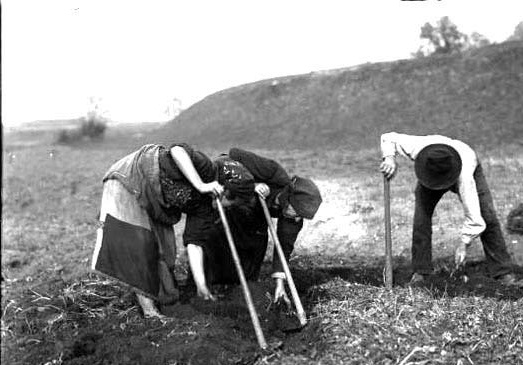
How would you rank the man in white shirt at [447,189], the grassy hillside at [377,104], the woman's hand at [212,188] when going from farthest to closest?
the grassy hillside at [377,104] → the man in white shirt at [447,189] → the woman's hand at [212,188]

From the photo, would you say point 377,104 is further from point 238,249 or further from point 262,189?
point 262,189

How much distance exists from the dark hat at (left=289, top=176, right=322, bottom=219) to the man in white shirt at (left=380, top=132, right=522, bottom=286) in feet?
1.97

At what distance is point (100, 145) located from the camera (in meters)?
5.80

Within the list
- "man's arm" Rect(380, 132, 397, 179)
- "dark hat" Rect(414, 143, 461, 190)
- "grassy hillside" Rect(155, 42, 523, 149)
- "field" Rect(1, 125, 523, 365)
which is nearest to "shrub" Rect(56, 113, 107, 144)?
"field" Rect(1, 125, 523, 365)

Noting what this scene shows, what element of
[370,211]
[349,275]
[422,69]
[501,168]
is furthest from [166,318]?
[422,69]

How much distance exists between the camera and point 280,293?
4.60 metres

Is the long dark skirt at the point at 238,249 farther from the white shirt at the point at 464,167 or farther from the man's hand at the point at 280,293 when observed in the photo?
the white shirt at the point at 464,167

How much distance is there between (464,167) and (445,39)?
2443 centimetres

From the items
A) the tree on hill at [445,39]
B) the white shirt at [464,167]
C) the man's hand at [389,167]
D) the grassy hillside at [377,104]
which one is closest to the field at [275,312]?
the white shirt at [464,167]

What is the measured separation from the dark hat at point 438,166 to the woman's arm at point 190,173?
1557mm

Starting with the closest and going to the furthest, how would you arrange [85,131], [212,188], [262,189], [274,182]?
[212,188] < [262,189] < [274,182] < [85,131]

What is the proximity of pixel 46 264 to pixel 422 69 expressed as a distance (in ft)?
58.9

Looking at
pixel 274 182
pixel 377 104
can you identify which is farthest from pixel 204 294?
pixel 377 104

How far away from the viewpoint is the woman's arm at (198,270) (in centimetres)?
466
